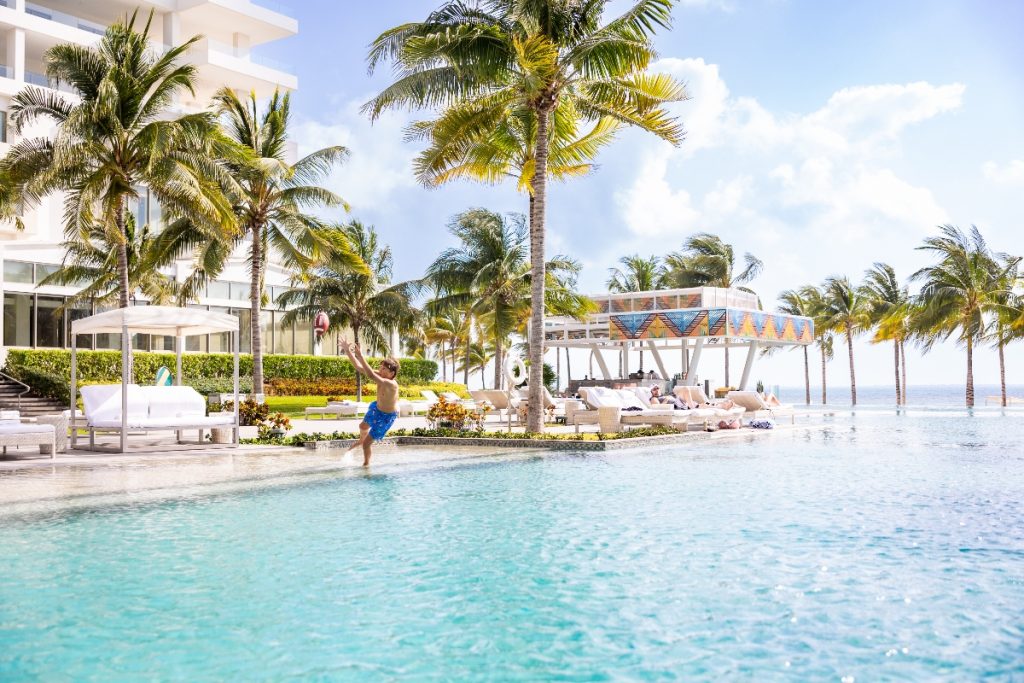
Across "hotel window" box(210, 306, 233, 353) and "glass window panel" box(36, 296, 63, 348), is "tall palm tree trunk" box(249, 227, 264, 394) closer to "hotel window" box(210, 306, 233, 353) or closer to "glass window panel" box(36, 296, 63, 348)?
"glass window panel" box(36, 296, 63, 348)

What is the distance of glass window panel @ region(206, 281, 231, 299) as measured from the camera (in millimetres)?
36500

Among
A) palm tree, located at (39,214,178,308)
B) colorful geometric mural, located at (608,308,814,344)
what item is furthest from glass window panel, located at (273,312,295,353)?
colorful geometric mural, located at (608,308,814,344)

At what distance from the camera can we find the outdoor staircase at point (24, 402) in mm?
25938

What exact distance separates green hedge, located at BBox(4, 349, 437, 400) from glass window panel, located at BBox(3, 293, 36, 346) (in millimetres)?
1969

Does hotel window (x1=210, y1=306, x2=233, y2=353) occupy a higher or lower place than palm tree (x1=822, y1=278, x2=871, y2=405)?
lower

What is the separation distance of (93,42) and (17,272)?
13.8 metres

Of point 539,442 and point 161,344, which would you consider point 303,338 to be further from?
point 539,442

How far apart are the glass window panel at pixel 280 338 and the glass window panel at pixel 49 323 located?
9271mm

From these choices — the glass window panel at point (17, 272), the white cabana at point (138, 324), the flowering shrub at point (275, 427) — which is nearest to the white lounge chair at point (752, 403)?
the flowering shrub at point (275, 427)

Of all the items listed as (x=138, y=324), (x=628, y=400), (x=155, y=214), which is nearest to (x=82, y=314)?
(x=155, y=214)

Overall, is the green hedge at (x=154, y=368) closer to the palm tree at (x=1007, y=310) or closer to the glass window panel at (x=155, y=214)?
the glass window panel at (x=155, y=214)

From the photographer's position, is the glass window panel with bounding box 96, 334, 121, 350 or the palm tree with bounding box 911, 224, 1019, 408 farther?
the palm tree with bounding box 911, 224, 1019, 408

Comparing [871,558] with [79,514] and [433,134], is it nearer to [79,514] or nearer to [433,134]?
[79,514]

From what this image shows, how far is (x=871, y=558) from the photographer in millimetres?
6277
